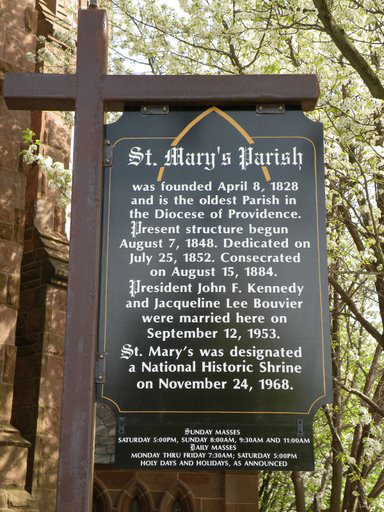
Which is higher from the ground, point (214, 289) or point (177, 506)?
point (214, 289)

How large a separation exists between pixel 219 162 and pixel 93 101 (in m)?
0.76

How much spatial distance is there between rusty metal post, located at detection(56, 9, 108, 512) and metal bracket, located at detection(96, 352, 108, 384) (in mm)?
36

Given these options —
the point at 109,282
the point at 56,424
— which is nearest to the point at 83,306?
the point at 109,282

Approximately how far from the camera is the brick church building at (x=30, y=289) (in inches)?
368

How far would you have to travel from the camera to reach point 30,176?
11477mm

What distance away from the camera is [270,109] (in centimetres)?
453

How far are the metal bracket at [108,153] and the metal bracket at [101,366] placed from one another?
103 centimetres

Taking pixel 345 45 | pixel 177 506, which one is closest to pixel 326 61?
pixel 345 45

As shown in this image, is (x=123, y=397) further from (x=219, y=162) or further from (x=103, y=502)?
(x=103, y=502)

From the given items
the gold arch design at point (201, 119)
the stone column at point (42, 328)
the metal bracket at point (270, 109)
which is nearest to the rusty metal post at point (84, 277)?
the gold arch design at point (201, 119)

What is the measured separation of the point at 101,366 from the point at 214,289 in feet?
2.24

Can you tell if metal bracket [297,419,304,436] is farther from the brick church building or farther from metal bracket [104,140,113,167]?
the brick church building

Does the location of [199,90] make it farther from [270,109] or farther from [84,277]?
[84,277]

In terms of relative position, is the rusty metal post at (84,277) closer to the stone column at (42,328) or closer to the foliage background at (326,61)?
the foliage background at (326,61)
